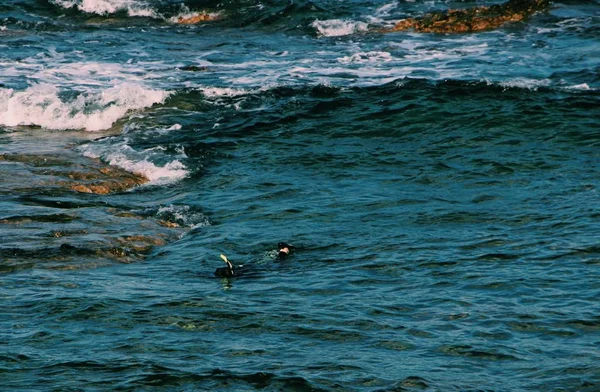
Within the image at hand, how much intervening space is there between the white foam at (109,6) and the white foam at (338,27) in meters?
5.29

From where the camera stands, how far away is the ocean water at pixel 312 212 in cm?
702

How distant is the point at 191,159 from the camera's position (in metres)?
14.3

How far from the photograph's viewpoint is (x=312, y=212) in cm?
1120

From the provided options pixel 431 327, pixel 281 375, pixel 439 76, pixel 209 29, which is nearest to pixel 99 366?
pixel 281 375

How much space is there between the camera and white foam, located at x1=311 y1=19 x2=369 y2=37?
74.8 ft

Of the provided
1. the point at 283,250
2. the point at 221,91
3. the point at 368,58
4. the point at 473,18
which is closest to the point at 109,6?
the point at 368,58

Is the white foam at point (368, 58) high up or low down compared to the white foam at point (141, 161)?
up

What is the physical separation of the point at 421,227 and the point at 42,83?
450 inches

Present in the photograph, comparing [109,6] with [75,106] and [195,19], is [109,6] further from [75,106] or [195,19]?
[75,106]

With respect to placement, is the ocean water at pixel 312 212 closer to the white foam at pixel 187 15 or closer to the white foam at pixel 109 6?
the white foam at pixel 187 15

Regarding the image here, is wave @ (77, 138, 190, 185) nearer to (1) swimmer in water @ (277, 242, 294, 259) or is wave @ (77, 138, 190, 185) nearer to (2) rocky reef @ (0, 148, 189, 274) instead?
(2) rocky reef @ (0, 148, 189, 274)

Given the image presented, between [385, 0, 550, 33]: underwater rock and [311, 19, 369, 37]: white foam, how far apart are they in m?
0.96

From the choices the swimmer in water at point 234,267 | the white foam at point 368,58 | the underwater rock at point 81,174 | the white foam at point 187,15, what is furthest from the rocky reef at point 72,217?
the white foam at point 187,15

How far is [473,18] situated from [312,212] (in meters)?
12.2
